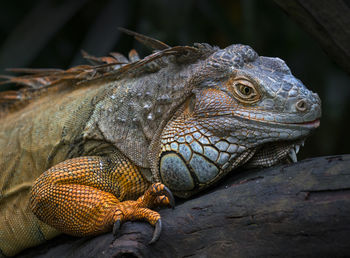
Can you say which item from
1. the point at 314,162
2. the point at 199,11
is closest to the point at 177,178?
the point at 314,162

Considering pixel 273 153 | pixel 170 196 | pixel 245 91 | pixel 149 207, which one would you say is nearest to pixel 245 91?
pixel 245 91

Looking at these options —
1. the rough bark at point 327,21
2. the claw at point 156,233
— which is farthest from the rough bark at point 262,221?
the rough bark at point 327,21

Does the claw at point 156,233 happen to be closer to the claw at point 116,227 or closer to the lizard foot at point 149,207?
the lizard foot at point 149,207

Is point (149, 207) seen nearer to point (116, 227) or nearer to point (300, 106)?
point (116, 227)

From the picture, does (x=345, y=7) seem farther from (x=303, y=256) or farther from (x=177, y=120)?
(x=303, y=256)

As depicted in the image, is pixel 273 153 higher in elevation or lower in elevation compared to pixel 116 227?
higher

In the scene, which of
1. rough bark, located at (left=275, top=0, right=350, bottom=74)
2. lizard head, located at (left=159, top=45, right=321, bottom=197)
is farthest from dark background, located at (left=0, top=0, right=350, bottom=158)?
lizard head, located at (left=159, top=45, right=321, bottom=197)
